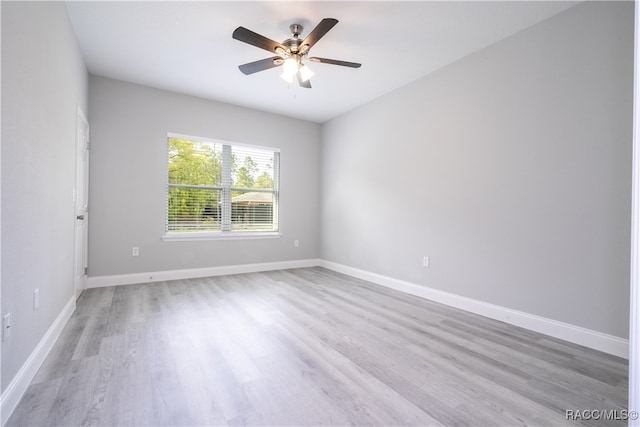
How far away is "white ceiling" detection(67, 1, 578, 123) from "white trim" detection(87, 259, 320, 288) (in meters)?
2.59

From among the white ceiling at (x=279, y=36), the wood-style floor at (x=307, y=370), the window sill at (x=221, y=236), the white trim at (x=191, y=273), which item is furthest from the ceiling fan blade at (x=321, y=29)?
the white trim at (x=191, y=273)

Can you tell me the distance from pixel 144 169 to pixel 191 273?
5.27 feet

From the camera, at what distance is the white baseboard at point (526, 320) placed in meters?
2.22

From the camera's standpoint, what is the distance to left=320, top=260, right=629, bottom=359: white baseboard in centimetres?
222

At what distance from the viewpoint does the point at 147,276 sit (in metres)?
4.17

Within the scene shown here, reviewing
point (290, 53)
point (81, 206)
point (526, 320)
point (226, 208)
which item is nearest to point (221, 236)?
point (226, 208)

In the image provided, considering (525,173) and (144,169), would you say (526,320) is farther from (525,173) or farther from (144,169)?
(144,169)

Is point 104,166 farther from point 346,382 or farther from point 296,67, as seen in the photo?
point 346,382

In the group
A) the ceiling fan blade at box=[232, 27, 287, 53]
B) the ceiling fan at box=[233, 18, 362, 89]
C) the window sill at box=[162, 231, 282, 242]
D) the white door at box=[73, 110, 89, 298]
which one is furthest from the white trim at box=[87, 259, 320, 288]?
the ceiling fan blade at box=[232, 27, 287, 53]

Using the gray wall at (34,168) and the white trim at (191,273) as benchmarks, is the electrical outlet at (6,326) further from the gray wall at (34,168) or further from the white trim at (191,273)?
the white trim at (191,273)

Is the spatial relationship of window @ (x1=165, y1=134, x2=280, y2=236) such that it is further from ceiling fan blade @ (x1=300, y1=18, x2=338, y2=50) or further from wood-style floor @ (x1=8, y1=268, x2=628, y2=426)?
ceiling fan blade @ (x1=300, y1=18, x2=338, y2=50)

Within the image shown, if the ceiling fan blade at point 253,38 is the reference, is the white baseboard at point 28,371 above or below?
below

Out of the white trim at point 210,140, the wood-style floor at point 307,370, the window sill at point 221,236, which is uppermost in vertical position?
the white trim at point 210,140

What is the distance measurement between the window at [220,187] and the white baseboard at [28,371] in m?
2.12
